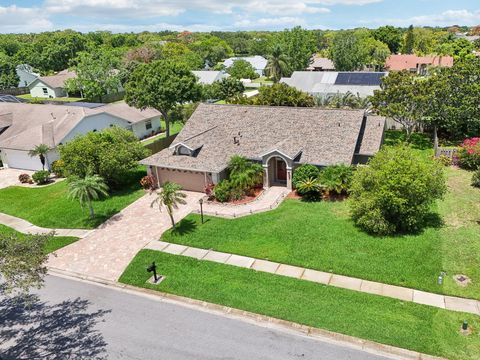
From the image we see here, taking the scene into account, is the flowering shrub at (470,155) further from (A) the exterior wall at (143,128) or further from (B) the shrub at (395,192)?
(A) the exterior wall at (143,128)

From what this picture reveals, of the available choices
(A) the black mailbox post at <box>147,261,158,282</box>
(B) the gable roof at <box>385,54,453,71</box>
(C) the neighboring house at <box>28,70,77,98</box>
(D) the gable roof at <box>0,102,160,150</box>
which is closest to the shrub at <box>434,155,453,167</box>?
(A) the black mailbox post at <box>147,261,158,282</box>

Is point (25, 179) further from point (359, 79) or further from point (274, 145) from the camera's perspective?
point (359, 79)

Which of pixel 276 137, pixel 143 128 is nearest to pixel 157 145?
pixel 143 128

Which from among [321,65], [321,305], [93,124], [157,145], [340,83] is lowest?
[321,305]

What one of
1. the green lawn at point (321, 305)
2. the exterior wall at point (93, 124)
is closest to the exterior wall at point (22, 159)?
the exterior wall at point (93, 124)

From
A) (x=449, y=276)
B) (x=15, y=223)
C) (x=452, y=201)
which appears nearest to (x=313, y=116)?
(x=452, y=201)

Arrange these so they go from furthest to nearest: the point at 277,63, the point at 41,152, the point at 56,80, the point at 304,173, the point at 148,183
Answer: the point at 56,80
the point at 277,63
the point at 41,152
the point at 148,183
the point at 304,173
